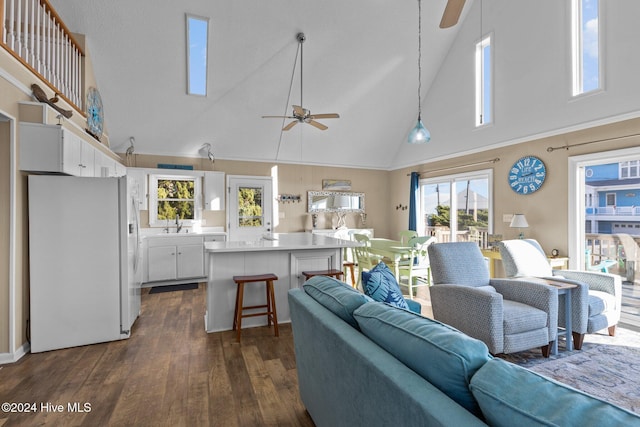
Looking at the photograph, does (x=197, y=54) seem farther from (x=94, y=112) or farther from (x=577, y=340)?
(x=577, y=340)

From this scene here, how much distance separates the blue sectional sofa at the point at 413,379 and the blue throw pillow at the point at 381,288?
42cm

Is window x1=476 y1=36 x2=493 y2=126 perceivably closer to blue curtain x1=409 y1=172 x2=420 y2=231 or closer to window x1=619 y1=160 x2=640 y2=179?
blue curtain x1=409 y1=172 x2=420 y2=231

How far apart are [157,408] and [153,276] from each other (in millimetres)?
3702

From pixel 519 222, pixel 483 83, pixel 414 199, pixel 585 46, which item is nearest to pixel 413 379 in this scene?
pixel 519 222

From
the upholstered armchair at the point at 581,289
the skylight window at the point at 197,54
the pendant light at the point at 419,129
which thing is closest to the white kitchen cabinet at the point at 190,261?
the skylight window at the point at 197,54

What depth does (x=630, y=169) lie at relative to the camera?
12.6ft

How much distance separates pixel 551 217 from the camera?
4.47m

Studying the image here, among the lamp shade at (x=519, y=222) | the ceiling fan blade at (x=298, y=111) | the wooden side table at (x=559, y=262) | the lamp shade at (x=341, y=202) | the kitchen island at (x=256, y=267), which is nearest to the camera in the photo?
the kitchen island at (x=256, y=267)

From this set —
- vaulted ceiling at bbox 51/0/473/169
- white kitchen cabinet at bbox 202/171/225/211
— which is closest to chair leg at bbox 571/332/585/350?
vaulted ceiling at bbox 51/0/473/169

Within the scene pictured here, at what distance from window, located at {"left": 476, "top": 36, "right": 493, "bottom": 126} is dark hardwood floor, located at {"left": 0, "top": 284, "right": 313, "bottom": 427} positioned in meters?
4.75

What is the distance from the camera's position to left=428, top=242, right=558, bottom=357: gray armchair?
2.65 metres

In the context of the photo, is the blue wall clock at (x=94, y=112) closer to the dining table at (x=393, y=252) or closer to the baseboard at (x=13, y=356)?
the baseboard at (x=13, y=356)

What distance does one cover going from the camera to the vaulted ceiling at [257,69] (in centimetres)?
447

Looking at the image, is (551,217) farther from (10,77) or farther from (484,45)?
(10,77)
